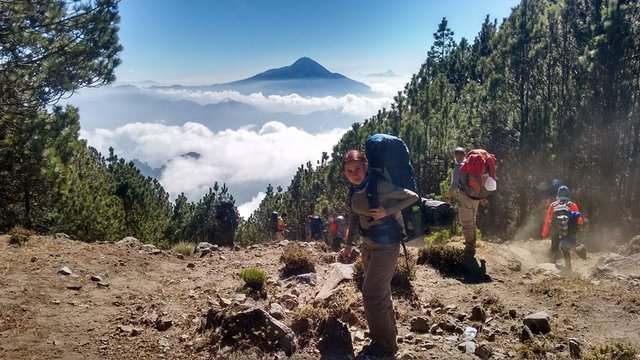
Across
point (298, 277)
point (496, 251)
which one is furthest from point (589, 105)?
point (298, 277)

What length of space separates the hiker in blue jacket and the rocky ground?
2.11 feet

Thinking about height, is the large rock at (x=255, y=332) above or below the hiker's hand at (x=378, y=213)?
below

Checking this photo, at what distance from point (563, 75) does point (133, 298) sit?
23597 mm

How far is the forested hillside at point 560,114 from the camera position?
19516 millimetres

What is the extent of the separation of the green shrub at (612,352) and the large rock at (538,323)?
2.32ft

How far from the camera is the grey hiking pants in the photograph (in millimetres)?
4961

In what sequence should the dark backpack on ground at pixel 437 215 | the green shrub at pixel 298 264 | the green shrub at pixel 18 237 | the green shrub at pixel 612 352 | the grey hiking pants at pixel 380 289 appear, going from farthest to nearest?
the green shrub at pixel 18 237 → the green shrub at pixel 298 264 → the dark backpack on ground at pixel 437 215 → the green shrub at pixel 612 352 → the grey hiking pants at pixel 380 289

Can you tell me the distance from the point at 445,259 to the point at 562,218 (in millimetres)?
3598

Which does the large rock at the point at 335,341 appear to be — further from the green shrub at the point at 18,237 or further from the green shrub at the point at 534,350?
the green shrub at the point at 18,237

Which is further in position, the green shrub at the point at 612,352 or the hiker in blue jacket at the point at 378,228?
the green shrub at the point at 612,352

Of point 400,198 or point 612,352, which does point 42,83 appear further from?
point 612,352

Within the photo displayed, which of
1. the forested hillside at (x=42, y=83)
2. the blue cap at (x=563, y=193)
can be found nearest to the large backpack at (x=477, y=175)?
the blue cap at (x=563, y=193)

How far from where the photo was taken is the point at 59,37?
36.9 feet

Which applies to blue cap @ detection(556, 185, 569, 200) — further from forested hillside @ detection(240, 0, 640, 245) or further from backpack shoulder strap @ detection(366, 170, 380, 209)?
forested hillside @ detection(240, 0, 640, 245)
